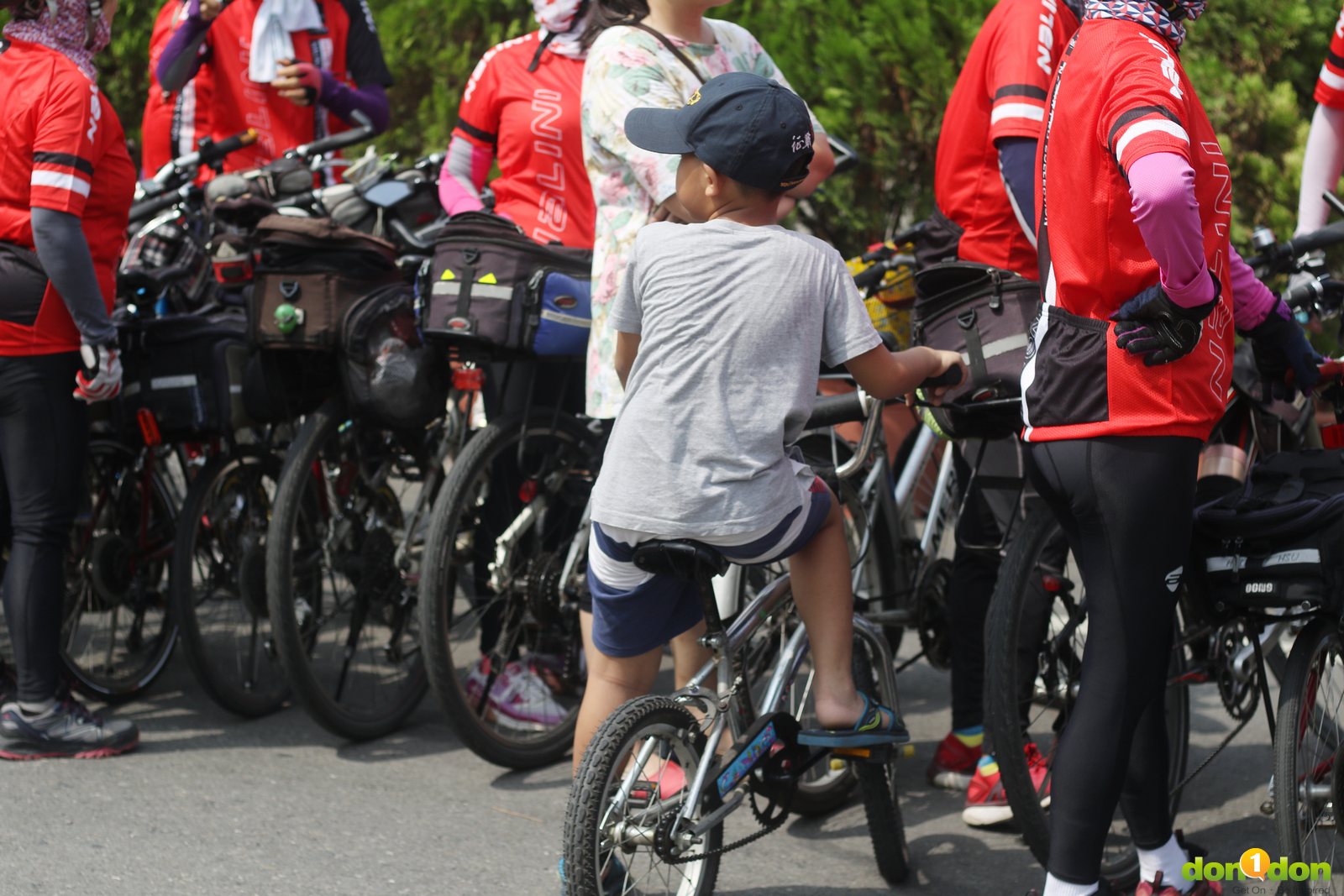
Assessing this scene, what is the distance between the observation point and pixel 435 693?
144 inches

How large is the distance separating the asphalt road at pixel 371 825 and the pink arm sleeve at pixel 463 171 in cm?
174

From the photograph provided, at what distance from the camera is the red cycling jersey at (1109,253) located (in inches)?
91.5

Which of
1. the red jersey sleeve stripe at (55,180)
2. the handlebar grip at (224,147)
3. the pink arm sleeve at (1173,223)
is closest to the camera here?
the pink arm sleeve at (1173,223)

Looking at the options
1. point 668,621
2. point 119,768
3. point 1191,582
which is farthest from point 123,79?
point 1191,582

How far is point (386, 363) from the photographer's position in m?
3.81

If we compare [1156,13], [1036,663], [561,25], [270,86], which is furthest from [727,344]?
[270,86]

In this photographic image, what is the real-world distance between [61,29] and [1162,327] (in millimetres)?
3058

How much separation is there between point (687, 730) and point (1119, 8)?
5.24 feet

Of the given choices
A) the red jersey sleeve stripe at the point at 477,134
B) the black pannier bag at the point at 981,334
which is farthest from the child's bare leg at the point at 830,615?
the red jersey sleeve stripe at the point at 477,134

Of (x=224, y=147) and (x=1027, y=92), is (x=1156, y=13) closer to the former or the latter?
(x=1027, y=92)

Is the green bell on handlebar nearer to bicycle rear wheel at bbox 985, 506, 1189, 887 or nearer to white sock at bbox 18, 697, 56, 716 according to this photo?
white sock at bbox 18, 697, 56, 716

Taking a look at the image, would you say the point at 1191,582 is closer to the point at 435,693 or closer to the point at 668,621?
the point at 668,621

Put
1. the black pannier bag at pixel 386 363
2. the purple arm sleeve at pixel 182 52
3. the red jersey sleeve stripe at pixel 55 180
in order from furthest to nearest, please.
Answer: the purple arm sleeve at pixel 182 52
the black pannier bag at pixel 386 363
the red jersey sleeve stripe at pixel 55 180

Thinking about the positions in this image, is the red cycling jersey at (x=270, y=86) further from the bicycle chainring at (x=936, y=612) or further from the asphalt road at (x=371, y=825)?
the bicycle chainring at (x=936, y=612)
